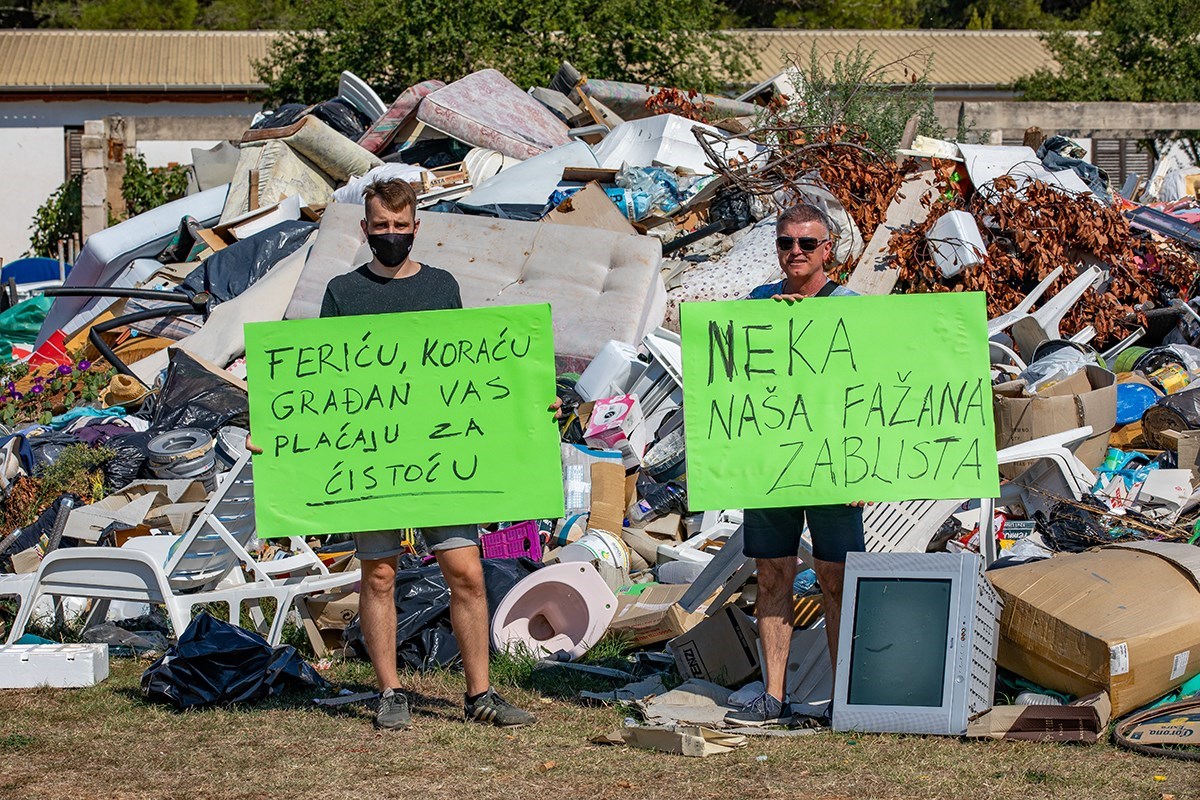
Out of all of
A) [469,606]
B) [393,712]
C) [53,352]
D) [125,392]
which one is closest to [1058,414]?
[469,606]

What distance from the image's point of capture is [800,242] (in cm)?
418

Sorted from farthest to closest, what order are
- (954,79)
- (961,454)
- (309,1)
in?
(954,79), (309,1), (961,454)

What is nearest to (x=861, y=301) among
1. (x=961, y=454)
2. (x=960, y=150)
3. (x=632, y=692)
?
(x=961, y=454)

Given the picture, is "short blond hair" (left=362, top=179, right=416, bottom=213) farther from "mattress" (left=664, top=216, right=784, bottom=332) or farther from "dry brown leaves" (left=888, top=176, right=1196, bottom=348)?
"dry brown leaves" (left=888, top=176, right=1196, bottom=348)

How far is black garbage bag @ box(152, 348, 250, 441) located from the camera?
766 cm

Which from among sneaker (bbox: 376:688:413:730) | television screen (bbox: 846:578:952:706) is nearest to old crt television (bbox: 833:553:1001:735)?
television screen (bbox: 846:578:952:706)

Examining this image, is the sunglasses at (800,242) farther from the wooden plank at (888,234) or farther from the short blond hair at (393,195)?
the wooden plank at (888,234)

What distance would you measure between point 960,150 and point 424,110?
438 centimetres

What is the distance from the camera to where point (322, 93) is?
17.2 metres

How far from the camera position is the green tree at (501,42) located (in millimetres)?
15156

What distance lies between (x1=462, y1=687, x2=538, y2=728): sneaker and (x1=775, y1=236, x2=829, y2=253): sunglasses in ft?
5.55

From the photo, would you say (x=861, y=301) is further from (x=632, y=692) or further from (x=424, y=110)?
(x=424, y=110)

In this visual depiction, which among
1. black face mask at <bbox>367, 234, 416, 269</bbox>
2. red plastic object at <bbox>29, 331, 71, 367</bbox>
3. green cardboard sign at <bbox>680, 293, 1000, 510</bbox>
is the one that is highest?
black face mask at <bbox>367, 234, 416, 269</bbox>

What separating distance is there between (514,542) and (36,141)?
2426 cm
